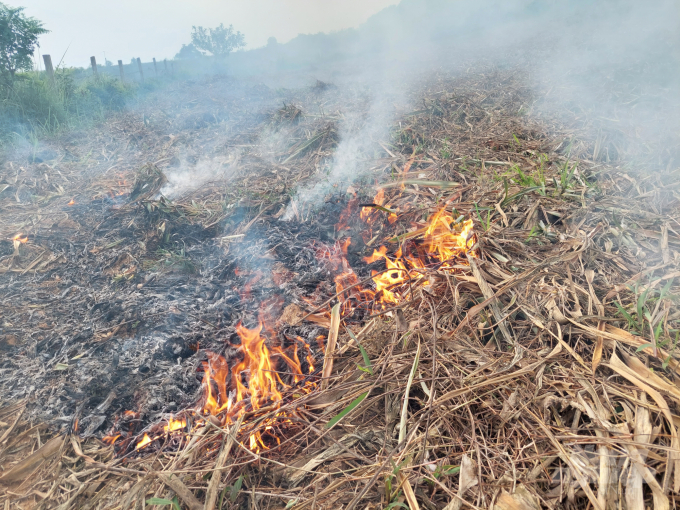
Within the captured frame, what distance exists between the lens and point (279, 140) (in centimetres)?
686

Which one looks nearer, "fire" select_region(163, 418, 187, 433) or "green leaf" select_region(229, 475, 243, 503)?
"green leaf" select_region(229, 475, 243, 503)

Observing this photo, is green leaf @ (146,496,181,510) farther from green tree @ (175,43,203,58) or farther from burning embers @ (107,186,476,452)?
green tree @ (175,43,203,58)

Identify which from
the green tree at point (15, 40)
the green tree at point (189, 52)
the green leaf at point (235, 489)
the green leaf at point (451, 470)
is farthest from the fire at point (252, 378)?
the green tree at point (189, 52)

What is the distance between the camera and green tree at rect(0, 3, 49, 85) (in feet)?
27.3

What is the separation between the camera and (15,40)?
8617mm

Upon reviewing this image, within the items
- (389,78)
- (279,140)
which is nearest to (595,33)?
(389,78)

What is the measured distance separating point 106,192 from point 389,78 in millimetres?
10339

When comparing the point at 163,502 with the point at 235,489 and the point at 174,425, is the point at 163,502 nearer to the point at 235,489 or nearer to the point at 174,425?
the point at 235,489

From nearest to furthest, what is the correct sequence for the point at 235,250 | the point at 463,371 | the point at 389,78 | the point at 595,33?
the point at 463,371 < the point at 235,250 < the point at 595,33 < the point at 389,78

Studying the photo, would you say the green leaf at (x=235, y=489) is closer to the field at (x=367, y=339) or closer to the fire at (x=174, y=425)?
the field at (x=367, y=339)

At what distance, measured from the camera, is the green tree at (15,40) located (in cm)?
834

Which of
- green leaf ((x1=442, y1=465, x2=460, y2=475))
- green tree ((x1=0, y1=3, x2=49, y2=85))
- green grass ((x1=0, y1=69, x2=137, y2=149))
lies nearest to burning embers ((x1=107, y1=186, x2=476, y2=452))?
green leaf ((x1=442, y1=465, x2=460, y2=475))

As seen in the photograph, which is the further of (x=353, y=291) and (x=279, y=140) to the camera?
(x=279, y=140)

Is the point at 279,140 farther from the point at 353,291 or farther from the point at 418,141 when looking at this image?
the point at 353,291
